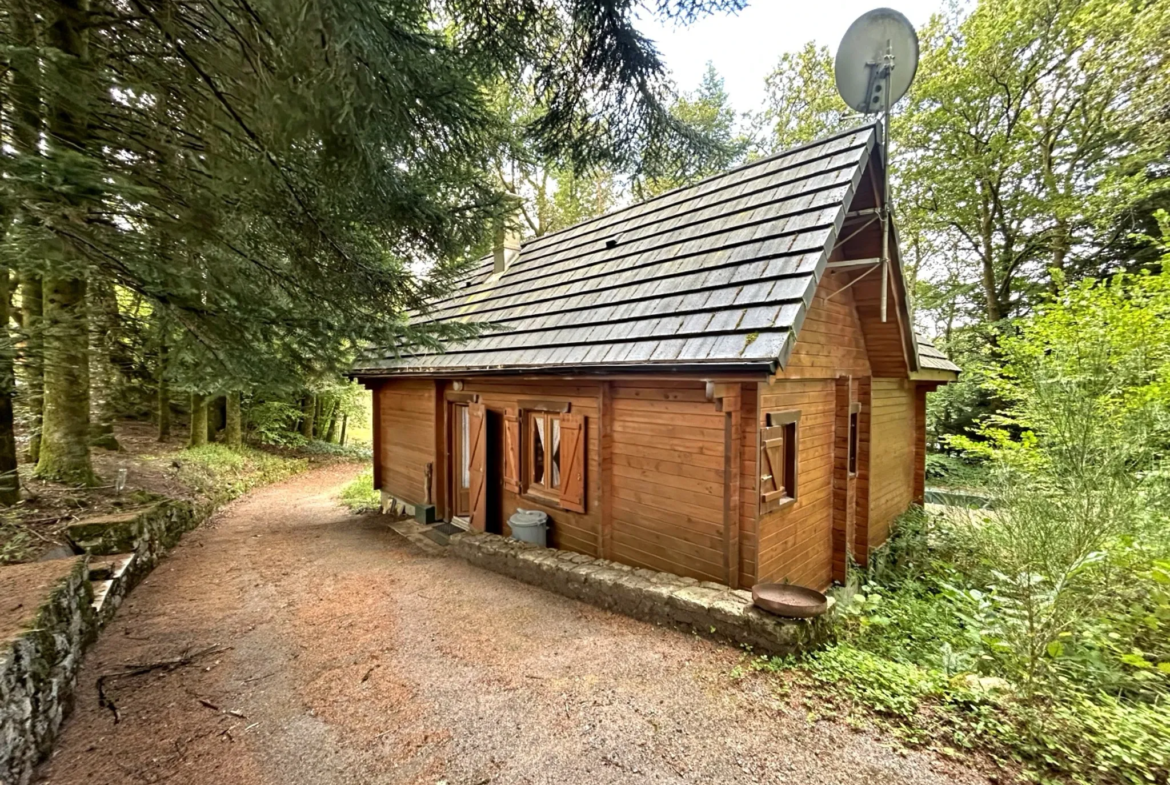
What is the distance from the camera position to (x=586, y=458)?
19.2 feet

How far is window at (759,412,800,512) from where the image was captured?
484cm

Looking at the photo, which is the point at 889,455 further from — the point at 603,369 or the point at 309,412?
the point at 309,412

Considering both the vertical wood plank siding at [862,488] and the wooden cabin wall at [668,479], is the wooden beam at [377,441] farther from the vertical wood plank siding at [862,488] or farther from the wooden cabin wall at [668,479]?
the vertical wood plank siding at [862,488]

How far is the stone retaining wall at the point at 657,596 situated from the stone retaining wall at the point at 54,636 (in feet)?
12.0

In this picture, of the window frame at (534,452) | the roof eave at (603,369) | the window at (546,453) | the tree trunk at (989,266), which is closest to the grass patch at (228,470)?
the roof eave at (603,369)

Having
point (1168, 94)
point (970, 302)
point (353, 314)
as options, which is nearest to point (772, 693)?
point (353, 314)

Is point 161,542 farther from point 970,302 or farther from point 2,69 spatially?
point 970,302

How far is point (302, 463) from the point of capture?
15.6 m

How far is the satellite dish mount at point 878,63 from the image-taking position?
191 inches

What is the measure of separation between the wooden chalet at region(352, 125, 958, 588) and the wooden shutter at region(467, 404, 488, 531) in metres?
0.03

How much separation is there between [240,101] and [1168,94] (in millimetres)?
19114

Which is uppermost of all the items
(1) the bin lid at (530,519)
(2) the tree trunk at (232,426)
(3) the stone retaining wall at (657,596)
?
(2) the tree trunk at (232,426)

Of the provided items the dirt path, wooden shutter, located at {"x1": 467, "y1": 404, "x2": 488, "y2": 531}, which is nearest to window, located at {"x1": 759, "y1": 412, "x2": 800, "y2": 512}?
the dirt path

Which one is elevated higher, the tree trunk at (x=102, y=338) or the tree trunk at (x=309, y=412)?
the tree trunk at (x=102, y=338)
